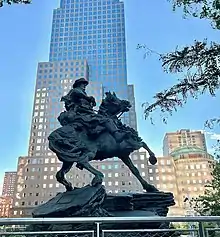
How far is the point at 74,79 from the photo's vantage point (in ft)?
188

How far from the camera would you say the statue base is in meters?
5.21

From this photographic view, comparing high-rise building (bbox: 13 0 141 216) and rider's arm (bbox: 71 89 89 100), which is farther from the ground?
high-rise building (bbox: 13 0 141 216)

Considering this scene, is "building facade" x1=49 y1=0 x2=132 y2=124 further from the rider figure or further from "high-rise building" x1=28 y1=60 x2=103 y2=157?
the rider figure

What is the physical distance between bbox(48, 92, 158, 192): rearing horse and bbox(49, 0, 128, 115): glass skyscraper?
56.3m

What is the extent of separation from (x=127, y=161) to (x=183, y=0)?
10.9ft

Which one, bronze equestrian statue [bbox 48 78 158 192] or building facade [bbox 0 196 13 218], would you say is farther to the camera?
building facade [bbox 0 196 13 218]

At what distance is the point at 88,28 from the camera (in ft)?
232

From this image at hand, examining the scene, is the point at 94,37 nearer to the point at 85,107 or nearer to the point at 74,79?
the point at 74,79

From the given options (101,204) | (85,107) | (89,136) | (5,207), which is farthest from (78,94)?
(5,207)

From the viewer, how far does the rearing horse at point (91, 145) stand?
5.86 meters

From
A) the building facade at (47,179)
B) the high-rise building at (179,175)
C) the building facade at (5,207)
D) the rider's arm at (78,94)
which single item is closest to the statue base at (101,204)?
the rider's arm at (78,94)

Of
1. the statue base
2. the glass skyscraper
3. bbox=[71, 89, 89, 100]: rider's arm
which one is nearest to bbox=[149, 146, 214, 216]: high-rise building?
the glass skyscraper

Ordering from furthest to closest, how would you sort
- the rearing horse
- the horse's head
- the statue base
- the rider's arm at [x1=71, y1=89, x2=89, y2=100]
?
the horse's head
the rider's arm at [x1=71, y1=89, x2=89, y2=100]
the rearing horse
the statue base

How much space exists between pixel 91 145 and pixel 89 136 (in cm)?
22
